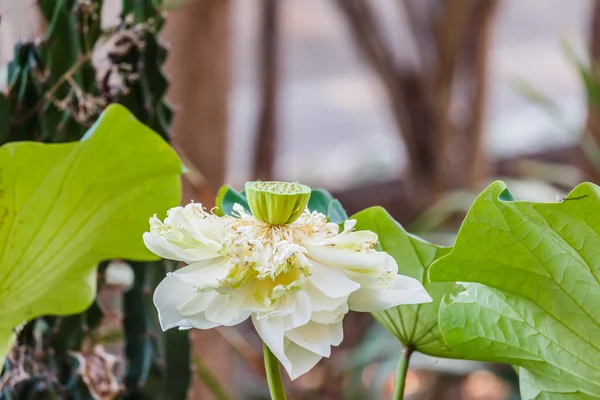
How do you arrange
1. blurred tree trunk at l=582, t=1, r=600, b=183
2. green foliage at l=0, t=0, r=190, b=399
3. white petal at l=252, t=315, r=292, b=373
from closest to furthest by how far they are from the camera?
white petal at l=252, t=315, r=292, b=373, green foliage at l=0, t=0, r=190, b=399, blurred tree trunk at l=582, t=1, r=600, b=183

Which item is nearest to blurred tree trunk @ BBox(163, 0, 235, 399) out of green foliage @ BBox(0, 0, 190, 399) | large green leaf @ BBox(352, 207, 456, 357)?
green foliage @ BBox(0, 0, 190, 399)

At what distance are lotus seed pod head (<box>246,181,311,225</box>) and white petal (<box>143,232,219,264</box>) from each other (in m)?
0.02

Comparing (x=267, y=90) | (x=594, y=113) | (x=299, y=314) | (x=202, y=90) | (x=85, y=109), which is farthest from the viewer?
(x=267, y=90)

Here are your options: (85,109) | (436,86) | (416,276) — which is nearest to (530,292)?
(416,276)

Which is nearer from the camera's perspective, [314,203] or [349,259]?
[349,259]

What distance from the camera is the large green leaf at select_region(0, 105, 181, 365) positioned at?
34 centimetres

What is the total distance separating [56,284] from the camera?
377 millimetres

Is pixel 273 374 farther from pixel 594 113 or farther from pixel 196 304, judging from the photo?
pixel 594 113

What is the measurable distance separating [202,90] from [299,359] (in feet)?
3.38

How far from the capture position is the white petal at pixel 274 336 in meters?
0.23

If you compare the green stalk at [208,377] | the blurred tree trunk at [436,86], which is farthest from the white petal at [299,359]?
the blurred tree trunk at [436,86]

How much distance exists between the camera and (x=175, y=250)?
0.25 metres

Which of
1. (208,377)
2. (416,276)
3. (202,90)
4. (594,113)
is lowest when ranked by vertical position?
(208,377)

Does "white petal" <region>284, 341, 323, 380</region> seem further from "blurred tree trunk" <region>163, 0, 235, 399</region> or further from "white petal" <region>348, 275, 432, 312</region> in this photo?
"blurred tree trunk" <region>163, 0, 235, 399</region>
